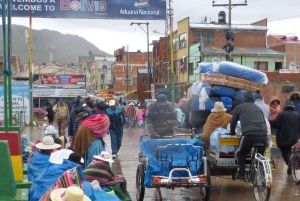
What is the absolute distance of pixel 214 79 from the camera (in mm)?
11250

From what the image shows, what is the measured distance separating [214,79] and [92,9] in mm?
15199

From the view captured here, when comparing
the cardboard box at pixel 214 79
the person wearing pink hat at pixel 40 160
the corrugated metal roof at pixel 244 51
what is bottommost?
the person wearing pink hat at pixel 40 160

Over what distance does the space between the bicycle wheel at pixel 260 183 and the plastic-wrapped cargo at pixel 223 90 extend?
3.34m

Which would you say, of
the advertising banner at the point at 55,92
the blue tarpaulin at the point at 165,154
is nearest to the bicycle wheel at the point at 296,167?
the blue tarpaulin at the point at 165,154

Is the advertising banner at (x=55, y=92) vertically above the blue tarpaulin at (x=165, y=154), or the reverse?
the blue tarpaulin at (x=165, y=154)

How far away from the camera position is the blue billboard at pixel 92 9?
24922mm

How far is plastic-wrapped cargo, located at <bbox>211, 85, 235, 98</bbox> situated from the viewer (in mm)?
11289

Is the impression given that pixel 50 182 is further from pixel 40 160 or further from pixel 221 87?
pixel 221 87

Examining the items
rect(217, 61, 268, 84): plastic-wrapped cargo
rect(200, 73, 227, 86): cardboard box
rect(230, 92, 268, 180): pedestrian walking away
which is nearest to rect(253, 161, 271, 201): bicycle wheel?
rect(230, 92, 268, 180): pedestrian walking away

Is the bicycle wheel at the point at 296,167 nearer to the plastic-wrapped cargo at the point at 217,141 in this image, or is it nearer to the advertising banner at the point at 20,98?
the plastic-wrapped cargo at the point at 217,141

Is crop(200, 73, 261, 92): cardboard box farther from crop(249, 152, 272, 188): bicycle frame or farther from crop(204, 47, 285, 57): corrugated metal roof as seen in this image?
crop(204, 47, 285, 57): corrugated metal roof

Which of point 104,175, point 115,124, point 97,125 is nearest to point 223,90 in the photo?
point 97,125

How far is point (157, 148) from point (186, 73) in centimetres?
4378

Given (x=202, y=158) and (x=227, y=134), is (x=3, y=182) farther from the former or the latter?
(x=227, y=134)
